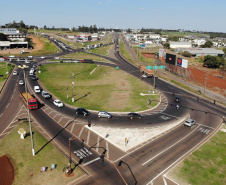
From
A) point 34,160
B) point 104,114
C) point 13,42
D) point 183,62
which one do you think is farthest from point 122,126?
point 13,42

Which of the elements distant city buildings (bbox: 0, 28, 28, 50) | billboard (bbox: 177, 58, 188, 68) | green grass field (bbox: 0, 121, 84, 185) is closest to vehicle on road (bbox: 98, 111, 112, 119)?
green grass field (bbox: 0, 121, 84, 185)

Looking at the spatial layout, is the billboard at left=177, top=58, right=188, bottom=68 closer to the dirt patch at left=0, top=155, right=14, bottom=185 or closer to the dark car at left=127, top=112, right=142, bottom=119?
the dark car at left=127, top=112, right=142, bottom=119

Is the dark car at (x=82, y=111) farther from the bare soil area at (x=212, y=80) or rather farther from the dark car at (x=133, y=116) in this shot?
the bare soil area at (x=212, y=80)

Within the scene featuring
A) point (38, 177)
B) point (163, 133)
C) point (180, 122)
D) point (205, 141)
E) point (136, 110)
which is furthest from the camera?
point (136, 110)

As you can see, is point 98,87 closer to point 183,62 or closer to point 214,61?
point 183,62

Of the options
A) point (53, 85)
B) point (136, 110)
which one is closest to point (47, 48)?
point (53, 85)

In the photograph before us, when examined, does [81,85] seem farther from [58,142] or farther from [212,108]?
[212,108]
